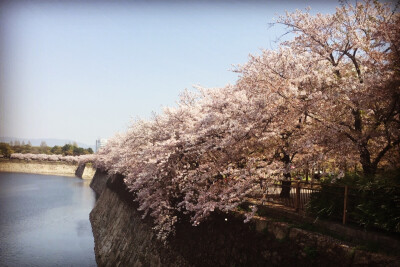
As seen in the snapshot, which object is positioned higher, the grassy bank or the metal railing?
the metal railing

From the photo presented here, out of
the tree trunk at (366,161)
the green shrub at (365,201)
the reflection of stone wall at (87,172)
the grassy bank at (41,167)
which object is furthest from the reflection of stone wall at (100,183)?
the tree trunk at (366,161)

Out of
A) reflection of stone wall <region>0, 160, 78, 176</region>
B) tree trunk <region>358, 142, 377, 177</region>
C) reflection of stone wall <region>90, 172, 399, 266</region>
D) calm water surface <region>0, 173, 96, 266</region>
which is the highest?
tree trunk <region>358, 142, 377, 177</region>

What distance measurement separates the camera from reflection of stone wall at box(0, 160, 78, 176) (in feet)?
262

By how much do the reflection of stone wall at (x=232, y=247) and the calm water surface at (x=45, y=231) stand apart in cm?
484

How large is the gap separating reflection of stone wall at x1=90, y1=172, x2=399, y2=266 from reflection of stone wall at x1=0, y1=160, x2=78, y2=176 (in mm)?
74015

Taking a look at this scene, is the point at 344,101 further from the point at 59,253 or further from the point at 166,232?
the point at 59,253

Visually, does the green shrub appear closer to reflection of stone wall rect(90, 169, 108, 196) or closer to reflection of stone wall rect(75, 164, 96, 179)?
reflection of stone wall rect(90, 169, 108, 196)

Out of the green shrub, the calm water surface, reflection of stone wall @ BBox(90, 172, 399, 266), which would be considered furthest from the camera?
the calm water surface

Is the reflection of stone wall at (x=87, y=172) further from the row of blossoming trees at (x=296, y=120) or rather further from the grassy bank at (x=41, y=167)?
the row of blossoming trees at (x=296, y=120)

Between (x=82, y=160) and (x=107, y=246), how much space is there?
64.5m

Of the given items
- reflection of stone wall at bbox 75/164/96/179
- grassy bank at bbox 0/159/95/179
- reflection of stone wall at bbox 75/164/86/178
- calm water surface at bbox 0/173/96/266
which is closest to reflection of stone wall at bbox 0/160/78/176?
grassy bank at bbox 0/159/95/179

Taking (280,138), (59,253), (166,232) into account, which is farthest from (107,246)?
(280,138)

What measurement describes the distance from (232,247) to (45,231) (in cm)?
2271

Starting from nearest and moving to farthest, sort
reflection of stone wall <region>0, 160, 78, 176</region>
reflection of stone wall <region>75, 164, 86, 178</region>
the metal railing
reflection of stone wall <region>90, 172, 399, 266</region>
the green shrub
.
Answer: reflection of stone wall <region>90, 172, 399, 266</region>
the green shrub
the metal railing
reflection of stone wall <region>75, 164, 86, 178</region>
reflection of stone wall <region>0, 160, 78, 176</region>
